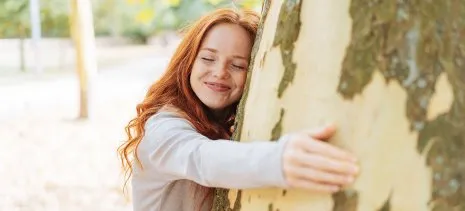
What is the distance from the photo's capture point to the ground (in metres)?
5.64

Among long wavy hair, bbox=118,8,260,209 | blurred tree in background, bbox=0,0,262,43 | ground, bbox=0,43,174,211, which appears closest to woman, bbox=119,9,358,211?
long wavy hair, bbox=118,8,260,209

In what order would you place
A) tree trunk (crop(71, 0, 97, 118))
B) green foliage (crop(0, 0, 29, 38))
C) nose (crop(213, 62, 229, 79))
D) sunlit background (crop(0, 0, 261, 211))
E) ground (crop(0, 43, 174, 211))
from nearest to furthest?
nose (crop(213, 62, 229, 79)), ground (crop(0, 43, 174, 211)), sunlit background (crop(0, 0, 261, 211)), tree trunk (crop(71, 0, 97, 118)), green foliage (crop(0, 0, 29, 38))

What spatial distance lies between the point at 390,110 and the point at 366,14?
149 mm

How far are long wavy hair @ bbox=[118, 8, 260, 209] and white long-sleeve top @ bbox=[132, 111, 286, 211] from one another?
0.16 ft

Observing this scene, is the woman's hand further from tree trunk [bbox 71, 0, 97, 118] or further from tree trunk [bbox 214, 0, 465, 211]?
tree trunk [bbox 71, 0, 97, 118]

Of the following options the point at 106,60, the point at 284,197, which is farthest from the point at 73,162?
the point at 106,60

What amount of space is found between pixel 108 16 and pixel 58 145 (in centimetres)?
751

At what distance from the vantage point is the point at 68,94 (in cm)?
1181

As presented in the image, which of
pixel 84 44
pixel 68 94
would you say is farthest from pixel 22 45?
pixel 84 44

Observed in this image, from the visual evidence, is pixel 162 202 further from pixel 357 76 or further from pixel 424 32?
pixel 424 32

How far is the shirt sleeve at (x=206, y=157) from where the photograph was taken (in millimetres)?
1043

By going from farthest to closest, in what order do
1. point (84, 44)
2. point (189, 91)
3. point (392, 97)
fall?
point (84, 44)
point (189, 91)
point (392, 97)

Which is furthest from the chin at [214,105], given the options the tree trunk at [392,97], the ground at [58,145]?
the ground at [58,145]

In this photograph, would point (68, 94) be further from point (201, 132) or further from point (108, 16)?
point (201, 132)
